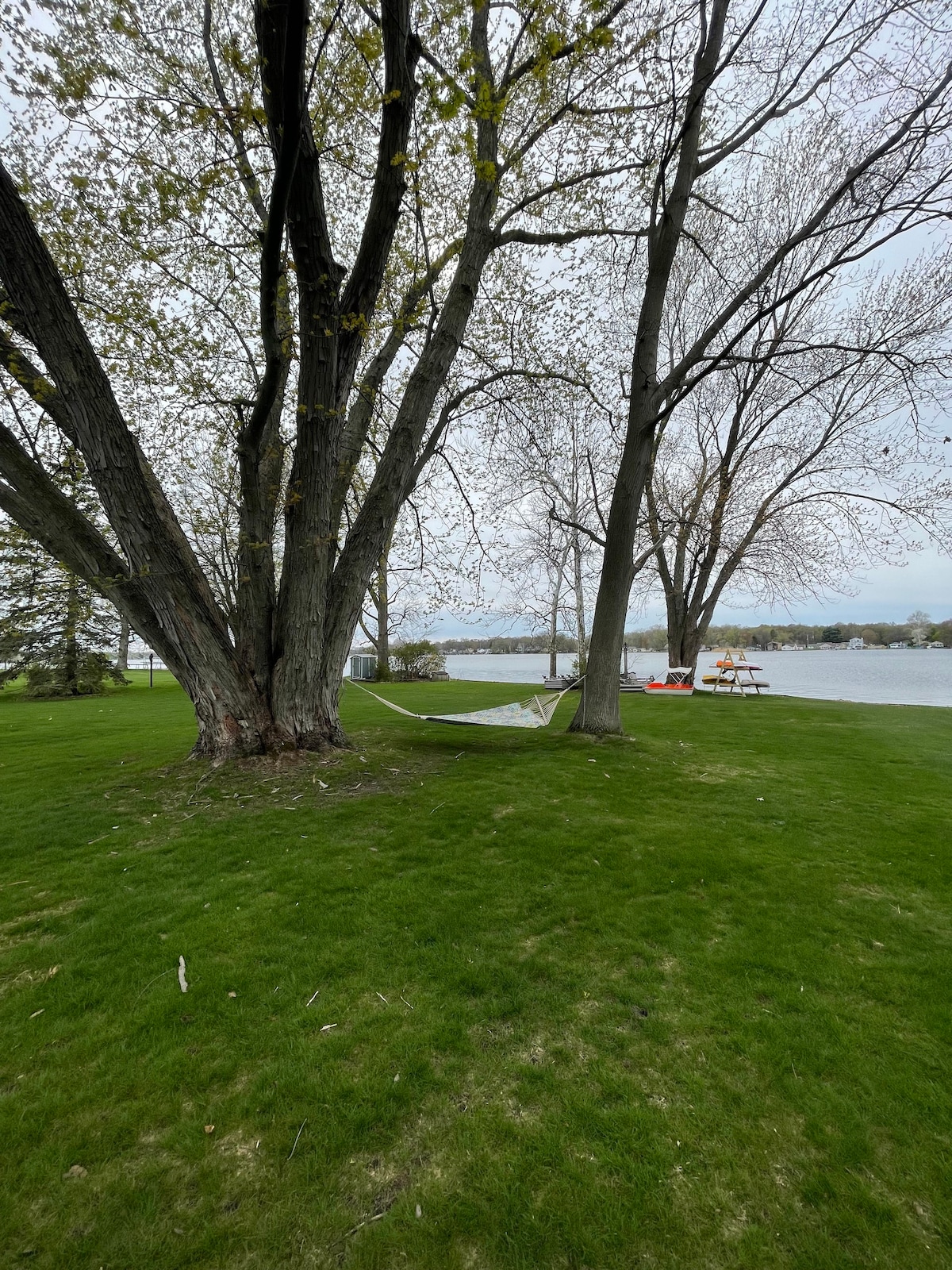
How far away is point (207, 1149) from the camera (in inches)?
57.0

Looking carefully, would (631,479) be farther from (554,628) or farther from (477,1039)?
(554,628)

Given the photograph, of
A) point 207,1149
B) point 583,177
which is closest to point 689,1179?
point 207,1149

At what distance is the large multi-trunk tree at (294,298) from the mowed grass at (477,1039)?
1928 mm

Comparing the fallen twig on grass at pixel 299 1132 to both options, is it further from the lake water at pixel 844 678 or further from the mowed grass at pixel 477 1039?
the lake water at pixel 844 678

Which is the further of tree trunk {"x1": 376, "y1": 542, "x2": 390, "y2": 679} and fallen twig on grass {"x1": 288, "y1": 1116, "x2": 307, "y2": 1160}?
tree trunk {"x1": 376, "y1": 542, "x2": 390, "y2": 679}

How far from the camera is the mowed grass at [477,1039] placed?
4.17 feet

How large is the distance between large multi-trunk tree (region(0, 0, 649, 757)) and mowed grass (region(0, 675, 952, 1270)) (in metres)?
1.93

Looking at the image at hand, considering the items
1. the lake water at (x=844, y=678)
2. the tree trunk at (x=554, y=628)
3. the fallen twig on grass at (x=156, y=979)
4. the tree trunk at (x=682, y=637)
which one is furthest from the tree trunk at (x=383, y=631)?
the fallen twig on grass at (x=156, y=979)

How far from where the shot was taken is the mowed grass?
1.27 meters

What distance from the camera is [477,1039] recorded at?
188cm

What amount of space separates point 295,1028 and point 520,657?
46863mm

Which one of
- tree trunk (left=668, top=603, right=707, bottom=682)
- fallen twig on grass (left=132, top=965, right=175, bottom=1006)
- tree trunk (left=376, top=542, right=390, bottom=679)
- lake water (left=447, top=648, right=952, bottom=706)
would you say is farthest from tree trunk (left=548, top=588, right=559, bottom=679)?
fallen twig on grass (left=132, top=965, right=175, bottom=1006)

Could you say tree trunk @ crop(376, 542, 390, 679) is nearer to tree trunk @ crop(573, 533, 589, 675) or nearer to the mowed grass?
tree trunk @ crop(573, 533, 589, 675)

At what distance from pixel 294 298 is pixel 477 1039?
7.72 m
